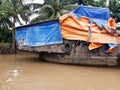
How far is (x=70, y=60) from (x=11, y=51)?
729 cm

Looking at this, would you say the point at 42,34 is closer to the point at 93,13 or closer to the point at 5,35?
the point at 93,13

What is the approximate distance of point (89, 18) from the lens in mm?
11852

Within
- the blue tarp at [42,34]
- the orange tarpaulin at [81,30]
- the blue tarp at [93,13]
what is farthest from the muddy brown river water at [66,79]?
the blue tarp at [93,13]

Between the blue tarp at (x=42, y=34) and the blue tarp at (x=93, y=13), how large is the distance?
1.17 meters

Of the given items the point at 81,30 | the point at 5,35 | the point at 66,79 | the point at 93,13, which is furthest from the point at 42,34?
the point at 5,35

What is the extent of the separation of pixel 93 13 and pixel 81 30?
4.29ft

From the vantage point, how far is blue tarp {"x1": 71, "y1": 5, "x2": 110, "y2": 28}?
11.9 meters

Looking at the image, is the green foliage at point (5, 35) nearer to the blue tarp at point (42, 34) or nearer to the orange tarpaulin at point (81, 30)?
the blue tarp at point (42, 34)

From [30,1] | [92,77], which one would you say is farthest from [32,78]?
[30,1]

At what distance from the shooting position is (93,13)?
12.2 meters

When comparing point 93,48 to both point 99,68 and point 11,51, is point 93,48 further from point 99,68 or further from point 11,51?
point 11,51

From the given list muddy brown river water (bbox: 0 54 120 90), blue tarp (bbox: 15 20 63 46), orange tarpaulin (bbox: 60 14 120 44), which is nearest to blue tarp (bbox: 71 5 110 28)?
orange tarpaulin (bbox: 60 14 120 44)

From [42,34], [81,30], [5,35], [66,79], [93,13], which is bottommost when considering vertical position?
[66,79]

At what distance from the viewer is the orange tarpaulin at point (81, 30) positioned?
1106cm
